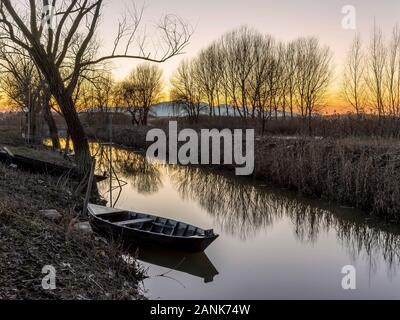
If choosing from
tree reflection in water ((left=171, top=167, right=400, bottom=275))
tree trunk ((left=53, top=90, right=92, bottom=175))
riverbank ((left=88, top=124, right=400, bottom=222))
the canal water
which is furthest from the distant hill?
tree trunk ((left=53, top=90, right=92, bottom=175))

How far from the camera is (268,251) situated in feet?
31.1

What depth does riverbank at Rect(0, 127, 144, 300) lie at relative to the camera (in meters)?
4.63

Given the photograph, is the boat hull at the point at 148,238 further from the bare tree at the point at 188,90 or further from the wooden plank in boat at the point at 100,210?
the bare tree at the point at 188,90

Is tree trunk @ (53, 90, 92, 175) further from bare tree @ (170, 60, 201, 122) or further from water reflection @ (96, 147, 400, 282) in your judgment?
bare tree @ (170, 60, 201, 122)

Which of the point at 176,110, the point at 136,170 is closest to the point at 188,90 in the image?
the point at 176,110

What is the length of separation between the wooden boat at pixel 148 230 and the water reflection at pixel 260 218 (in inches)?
14.8

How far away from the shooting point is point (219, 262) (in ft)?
28.3

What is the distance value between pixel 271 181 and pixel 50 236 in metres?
12.6

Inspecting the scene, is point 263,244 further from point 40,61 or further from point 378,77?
point 378,77

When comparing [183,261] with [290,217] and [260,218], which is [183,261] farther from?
[290,217]

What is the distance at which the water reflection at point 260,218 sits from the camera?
8680 millimetres

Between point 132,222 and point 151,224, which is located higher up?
point 132,222

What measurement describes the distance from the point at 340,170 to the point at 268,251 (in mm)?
5506

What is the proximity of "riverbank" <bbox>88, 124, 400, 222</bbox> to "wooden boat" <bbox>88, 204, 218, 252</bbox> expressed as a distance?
19.1ft
